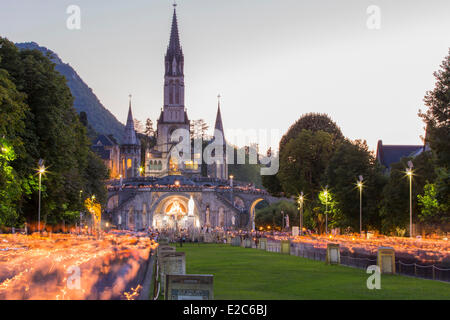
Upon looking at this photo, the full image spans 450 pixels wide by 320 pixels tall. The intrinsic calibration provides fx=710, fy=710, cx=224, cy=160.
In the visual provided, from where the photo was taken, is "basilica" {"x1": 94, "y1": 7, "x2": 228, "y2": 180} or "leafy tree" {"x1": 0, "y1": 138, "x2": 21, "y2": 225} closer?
"leafy tree" {"x1": 0, "y1": 138, "x2": 21, "y2": 225}

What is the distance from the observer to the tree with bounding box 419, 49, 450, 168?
42.5m

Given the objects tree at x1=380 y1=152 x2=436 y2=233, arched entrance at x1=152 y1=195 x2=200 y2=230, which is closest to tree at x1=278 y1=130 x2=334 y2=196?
tree at x1=380 y1=152 x2=436 y2=233

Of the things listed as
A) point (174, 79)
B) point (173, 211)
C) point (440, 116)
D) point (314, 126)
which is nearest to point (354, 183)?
point (314, 126)

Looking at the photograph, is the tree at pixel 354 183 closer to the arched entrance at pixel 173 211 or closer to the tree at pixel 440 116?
the tree at pixel 440 116

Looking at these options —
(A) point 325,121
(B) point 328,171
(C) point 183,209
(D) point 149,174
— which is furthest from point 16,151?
(D) point 149,174

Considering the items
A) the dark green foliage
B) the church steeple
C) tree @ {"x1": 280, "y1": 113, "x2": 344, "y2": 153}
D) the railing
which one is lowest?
the railing

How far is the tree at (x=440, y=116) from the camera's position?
4247 centimetres

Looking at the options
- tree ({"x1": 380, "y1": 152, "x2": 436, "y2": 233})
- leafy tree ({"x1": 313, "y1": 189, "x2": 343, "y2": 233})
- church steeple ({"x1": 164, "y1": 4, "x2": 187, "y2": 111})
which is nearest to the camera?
tree ({"x1": 380, "y1": 152, "x2": 436, "y2": 233})

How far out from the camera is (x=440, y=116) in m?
43.8

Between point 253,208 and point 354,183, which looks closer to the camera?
point 354,183

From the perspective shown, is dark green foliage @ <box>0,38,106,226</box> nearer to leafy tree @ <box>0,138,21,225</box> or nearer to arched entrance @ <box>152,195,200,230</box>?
leafy tree @ <box>0,138,21,225</box>

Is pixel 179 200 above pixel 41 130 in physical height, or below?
below

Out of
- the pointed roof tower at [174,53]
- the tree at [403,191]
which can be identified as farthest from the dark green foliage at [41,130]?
the pointed roof tower at [174,53]

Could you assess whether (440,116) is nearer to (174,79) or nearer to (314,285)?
(314,285)
